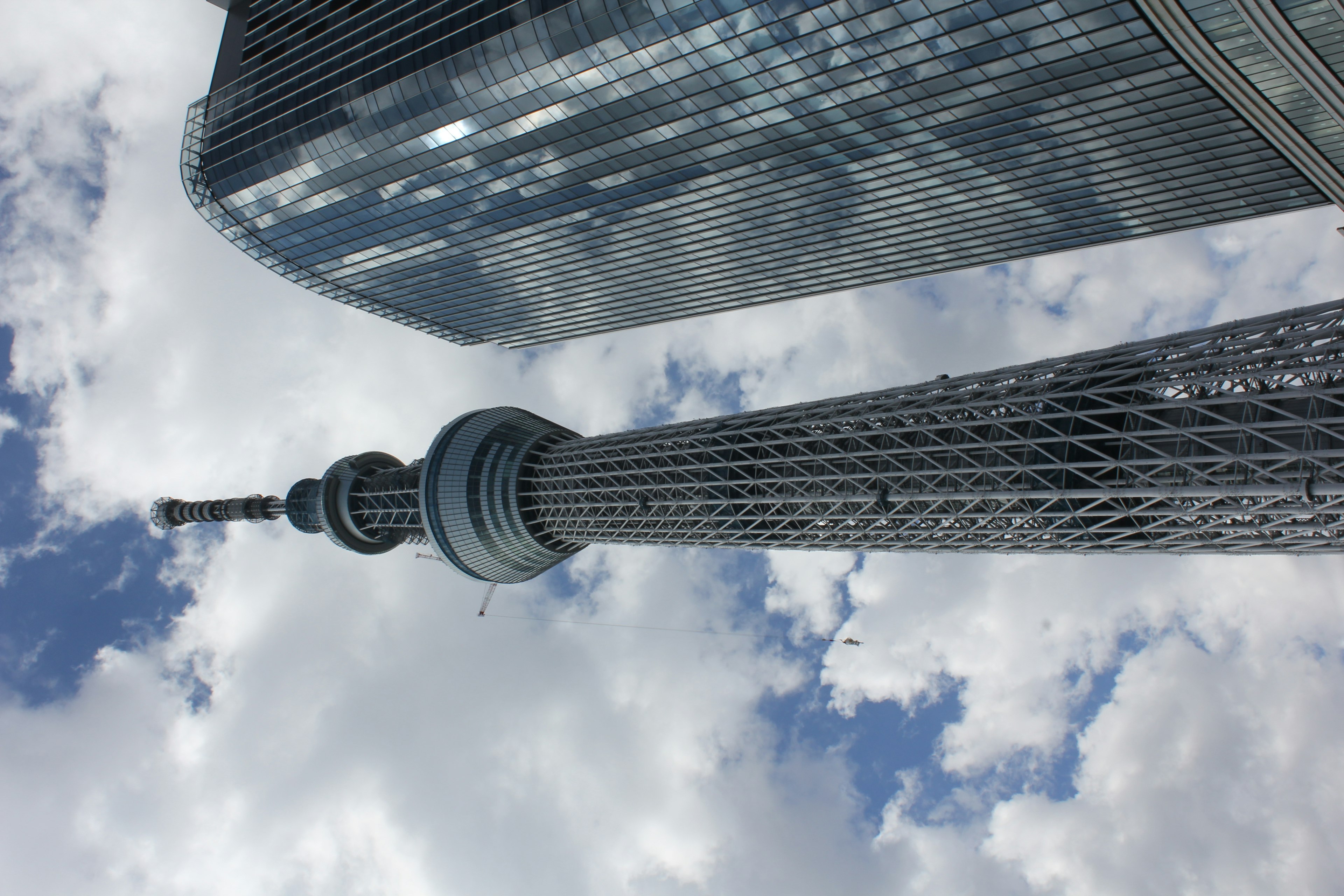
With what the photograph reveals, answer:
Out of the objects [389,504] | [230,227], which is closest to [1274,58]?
[230,227]

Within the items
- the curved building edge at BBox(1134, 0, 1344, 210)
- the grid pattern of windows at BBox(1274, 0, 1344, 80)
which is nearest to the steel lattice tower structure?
the curved building edge at BBox(1134, 0, 1344, 210)

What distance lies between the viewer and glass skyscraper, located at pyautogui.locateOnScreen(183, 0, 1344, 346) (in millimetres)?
53031

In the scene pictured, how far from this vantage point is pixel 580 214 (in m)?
86.1

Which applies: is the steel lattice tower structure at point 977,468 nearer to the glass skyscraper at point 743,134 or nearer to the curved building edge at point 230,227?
the glass skyscraper at point 743,134

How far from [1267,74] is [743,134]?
1607 inches

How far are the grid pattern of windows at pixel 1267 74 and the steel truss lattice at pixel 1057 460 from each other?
23.5 m

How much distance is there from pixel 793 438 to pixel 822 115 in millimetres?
29873

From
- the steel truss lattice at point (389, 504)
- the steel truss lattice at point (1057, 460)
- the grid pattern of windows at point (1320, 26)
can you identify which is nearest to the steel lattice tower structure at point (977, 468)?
the steel truss lattice at point (1057, 460)

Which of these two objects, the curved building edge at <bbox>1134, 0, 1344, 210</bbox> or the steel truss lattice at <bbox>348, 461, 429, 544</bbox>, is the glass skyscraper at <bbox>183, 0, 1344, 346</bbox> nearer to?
the curved building edge at <bbox>1134, 0, 1344, 210</bbox>

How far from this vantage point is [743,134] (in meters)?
66.7

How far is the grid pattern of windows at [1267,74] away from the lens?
47844 millimetres

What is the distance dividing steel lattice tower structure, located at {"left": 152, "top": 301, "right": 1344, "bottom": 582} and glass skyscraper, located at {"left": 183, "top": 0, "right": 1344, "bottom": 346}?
24.4 m

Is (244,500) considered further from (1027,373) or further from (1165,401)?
(1165,401)

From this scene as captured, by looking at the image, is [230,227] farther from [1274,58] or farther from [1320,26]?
[1320,26]
